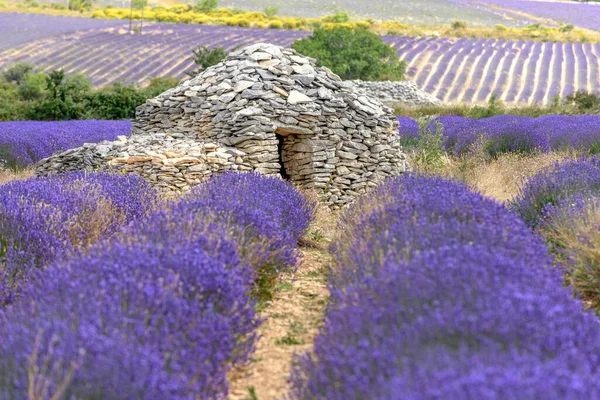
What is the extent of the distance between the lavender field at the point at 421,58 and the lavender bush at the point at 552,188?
70.9 ft

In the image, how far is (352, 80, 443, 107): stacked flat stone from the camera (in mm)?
22797

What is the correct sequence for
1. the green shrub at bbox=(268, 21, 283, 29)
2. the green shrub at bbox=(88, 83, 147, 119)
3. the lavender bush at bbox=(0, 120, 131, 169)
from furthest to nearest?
1. the green shrub at bbox=(268, 21, 283, 29)
2. the green shrub at bbox=(88, 83, 147, 119)
3. the lavender bush at bbox=(0, 120, 131, 169)

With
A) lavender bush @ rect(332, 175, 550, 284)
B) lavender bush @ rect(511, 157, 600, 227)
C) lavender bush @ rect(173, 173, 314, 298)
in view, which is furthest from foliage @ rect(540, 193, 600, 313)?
lavender bush @ rect(173, 173, 314, 298)

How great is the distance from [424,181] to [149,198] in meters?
2.41

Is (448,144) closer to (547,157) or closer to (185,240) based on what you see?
A: (547,157)

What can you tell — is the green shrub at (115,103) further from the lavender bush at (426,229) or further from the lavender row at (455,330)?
the lavender row at (455,330)

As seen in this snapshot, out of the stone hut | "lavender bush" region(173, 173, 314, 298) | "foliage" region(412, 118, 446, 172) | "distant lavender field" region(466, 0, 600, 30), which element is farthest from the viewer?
"distant lavender field" region(466, 0, 600, 30)

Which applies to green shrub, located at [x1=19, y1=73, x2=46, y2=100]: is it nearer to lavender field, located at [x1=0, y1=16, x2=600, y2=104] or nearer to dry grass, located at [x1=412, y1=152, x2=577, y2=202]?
lavender field, located at [x1=0, y1=16, x2=600, y2=104]

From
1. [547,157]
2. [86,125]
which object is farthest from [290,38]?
[547,157]

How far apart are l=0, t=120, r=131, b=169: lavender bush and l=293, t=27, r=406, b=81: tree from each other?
Result: 13485 millimetres

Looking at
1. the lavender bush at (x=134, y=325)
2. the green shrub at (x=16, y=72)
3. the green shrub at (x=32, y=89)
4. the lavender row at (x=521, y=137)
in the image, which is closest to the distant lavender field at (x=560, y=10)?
the green shrub at (x=16, y=72)

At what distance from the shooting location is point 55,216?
4887 mm

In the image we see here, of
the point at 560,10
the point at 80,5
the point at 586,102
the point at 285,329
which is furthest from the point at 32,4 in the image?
the point at 285,329

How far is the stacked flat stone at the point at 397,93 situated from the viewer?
22.8 m
